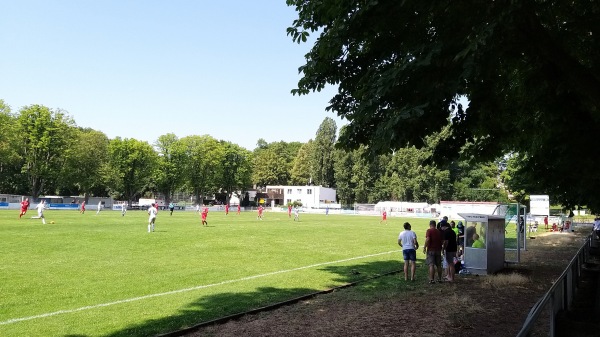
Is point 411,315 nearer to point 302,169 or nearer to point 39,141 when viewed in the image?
point 39,141

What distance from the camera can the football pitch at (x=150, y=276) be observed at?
31.4 ft

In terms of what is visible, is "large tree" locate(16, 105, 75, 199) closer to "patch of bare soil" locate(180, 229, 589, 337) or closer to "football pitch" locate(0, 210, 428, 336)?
"football pitch" locate(0, 210, 428, 336)

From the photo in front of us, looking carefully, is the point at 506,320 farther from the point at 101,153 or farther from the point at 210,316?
the point at 101,153

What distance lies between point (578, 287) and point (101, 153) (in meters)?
95.6

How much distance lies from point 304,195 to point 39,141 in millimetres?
55870

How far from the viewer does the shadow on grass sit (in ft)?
29.4

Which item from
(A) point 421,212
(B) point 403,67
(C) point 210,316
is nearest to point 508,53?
(B) point 403,67

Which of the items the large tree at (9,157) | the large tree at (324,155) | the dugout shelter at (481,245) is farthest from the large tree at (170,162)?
the dugout shelter at (481,245)

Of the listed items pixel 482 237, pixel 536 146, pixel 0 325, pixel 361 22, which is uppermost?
pixel 361 22

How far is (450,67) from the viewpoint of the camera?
713cm

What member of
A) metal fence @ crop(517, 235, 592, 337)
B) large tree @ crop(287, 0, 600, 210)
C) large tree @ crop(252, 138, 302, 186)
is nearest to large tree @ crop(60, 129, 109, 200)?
large tree @ crop(252, 138, 302, 186)

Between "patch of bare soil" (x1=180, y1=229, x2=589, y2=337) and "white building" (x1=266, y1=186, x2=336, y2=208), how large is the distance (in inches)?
3458

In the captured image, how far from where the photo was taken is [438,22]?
8109 millimetres

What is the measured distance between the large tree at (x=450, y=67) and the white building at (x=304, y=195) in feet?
298
